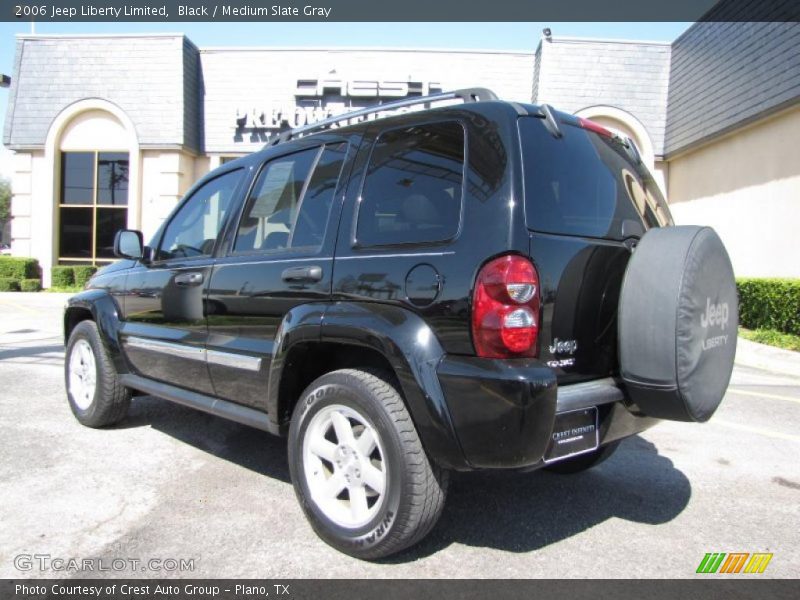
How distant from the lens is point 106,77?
667 inches

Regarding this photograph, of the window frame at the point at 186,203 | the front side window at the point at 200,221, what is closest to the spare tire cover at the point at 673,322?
the window frame at the point at 186,203

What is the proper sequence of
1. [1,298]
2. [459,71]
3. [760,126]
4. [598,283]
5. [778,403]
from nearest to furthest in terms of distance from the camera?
[598,283] → [778,403] → [760,126] → [1,298] → [459,71]

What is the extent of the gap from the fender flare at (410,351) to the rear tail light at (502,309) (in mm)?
201

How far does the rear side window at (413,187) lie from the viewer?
2.68m

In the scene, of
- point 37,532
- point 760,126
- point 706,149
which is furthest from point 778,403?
point 706,149

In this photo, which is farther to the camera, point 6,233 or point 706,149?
point 6,233

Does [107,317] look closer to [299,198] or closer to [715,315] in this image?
[299,198]

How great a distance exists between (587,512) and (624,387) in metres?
0.91

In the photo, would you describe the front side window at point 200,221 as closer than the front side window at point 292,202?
No

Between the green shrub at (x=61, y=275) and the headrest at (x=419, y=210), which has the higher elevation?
the headrest at (x=419, y=210)

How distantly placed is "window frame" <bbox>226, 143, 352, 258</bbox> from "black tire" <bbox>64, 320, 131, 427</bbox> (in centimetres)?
164

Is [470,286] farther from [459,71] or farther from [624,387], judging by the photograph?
[459,71]

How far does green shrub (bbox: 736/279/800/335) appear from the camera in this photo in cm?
949

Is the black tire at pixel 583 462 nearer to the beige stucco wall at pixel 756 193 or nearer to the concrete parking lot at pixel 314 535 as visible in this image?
the concrete parking lot at pixel 314 535
